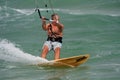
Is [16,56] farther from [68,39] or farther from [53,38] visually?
[68,39]

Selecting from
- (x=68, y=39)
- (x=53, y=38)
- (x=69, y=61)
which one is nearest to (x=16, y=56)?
(x=53, y=38)

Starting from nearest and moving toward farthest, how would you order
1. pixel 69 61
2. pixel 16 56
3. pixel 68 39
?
pixel 69 61, pixel 16 56, pixel 68 39

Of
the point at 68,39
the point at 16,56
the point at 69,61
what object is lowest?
the point at 68,39

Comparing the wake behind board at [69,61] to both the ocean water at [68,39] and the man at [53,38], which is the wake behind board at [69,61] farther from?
the man at [53,38]

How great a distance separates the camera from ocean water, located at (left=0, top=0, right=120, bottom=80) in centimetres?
1484

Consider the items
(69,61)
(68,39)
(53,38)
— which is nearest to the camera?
(69,61)

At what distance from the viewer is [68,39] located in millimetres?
21578

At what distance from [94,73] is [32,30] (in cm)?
1058

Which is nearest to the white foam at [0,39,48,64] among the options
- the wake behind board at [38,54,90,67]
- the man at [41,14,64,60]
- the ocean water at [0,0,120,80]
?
the ocean water at [0,0,120,80]

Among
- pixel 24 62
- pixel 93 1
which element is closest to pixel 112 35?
pixel 24 62

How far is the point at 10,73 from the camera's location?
15.0m

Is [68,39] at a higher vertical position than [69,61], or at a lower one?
lower

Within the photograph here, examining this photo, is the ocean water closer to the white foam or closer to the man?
the white foam

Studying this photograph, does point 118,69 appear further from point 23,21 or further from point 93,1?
point 93,1
